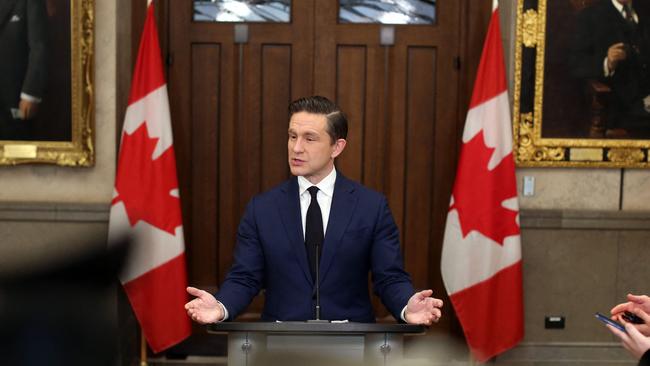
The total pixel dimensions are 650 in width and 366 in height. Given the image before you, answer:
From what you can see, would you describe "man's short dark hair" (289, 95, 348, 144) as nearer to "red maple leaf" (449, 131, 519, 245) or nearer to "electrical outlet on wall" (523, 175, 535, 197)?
"red maple leaf" (449, 131, 519, 245)

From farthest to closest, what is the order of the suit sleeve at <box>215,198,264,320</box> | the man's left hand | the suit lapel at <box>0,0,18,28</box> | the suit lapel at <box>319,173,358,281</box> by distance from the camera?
the suit lapel at <box>0,0,18,28</box>
the suit lapel at <box>319,173,358,281</box>
the suit sleeve at <box>215,198,264,320</box>
the man's left hand

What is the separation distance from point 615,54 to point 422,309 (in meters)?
3.24

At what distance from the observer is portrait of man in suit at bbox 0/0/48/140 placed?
16.9 ft

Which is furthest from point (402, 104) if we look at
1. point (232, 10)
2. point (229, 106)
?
point (232, 10)

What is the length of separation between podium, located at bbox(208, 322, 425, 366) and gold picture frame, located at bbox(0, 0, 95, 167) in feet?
10.1

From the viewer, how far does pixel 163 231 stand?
5203mm

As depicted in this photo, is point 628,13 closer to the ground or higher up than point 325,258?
higher up

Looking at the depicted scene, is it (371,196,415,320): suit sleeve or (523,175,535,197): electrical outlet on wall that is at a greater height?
(523,175,535,197): electrical outlet on wall

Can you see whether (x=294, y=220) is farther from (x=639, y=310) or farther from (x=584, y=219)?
(x=584, y=219)

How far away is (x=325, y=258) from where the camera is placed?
11.1 feet

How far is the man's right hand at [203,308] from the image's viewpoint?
2.81 metres

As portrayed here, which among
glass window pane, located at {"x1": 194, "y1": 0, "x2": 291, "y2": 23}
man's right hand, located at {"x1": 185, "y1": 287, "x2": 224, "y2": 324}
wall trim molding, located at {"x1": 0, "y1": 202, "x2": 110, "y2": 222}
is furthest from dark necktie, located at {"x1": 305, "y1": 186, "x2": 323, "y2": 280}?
glass window pane, located at {"x1": 194, "y1": 0, "x2": 291, "y2": 23}

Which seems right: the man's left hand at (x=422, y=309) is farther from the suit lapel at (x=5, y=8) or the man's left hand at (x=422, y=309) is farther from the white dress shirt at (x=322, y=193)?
the suit lapel at (x=5, y=8)

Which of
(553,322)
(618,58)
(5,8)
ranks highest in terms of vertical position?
(5,8)
